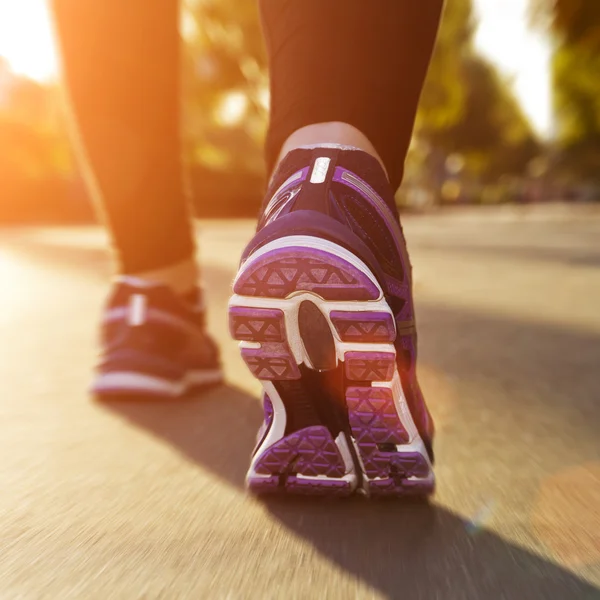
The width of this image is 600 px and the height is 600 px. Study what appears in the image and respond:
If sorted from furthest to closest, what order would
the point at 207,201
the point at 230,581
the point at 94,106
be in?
1. the point at 207,201
2. the point at 94,106
3. the point at 230,581

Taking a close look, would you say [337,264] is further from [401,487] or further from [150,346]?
[150,346]

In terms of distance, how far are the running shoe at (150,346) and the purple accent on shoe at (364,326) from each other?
0.89 meters

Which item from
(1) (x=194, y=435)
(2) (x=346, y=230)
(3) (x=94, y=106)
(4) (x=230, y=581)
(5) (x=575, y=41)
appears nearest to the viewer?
(4) (x=230, y=581)

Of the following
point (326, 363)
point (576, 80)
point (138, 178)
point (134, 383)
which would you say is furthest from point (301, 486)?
point (576, 80)

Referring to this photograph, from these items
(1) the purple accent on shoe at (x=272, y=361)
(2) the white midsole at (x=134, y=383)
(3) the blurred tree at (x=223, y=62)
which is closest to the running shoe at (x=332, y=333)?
(1) the purple accent on shoe at (x=272, y=361)

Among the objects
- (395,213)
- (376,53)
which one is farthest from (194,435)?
(376,53)

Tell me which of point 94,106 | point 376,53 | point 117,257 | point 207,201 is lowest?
point 207,201

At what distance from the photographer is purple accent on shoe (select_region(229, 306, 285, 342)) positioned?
98 centimetres

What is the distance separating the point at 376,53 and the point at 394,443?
558 mm

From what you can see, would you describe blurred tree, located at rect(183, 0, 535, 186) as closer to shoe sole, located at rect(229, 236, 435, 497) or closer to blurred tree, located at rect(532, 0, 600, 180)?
blurred tree, located at rect(532, 0, 600, 180)

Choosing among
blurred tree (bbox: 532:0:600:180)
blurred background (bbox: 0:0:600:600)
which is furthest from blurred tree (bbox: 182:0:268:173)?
blurred background (bbox: 0:0:600:600)

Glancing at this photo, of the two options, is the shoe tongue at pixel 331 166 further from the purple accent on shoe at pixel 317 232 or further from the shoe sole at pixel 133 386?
the shoe sole at pixel 133 386

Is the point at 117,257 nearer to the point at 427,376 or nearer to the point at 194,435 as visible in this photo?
the point at 194,435

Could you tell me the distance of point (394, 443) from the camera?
1.03 metres
